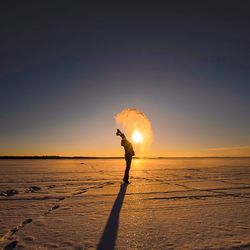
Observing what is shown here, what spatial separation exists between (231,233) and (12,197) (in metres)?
5.10

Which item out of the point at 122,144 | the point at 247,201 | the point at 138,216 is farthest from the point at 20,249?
the point at 122,144

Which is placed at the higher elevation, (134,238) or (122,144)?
(122,144)

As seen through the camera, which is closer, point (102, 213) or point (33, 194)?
point (102, 213)

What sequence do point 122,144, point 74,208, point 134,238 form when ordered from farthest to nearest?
point 122,144
point 74,208
point 134,238

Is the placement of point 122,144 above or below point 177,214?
above

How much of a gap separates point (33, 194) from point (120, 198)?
7.49ft

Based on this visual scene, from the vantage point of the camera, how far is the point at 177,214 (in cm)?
504

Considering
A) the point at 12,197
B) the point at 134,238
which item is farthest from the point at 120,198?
the point at 134,238

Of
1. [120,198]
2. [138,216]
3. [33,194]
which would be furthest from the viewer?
[33,194]

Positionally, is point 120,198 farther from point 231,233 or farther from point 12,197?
point 231,233

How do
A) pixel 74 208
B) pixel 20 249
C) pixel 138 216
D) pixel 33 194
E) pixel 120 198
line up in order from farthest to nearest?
pixel 33 194
pixel 120 198
pixel 74 208
pixel 138 216
pixel 20 249

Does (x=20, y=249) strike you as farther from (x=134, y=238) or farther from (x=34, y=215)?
(x=34, y=215)

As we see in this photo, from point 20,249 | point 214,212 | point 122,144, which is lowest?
point 20,249

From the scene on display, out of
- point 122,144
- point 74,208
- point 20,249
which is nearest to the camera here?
point 20,249
